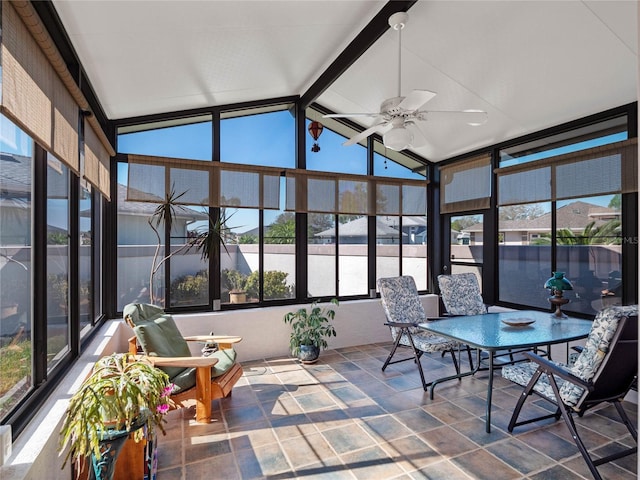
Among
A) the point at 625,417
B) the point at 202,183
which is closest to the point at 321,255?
the point at 202,183

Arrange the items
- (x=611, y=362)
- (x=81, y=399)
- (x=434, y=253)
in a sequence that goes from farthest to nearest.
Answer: (x=434, y=253), (x=611, y=362), (x=81, y=399)

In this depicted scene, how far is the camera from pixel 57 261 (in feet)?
8.34

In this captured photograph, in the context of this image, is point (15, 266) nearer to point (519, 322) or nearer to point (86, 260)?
point (86, 260)

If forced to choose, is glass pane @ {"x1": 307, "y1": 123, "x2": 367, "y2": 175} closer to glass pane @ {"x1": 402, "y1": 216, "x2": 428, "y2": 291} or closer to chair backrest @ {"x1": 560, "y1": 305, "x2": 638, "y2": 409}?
glass pane @ {"x1": 402, "y1": 216, "x2": 428, "y2": 291}

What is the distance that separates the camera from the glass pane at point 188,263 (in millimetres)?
4430

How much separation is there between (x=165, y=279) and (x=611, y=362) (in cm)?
429

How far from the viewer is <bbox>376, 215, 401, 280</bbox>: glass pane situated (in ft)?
18.8

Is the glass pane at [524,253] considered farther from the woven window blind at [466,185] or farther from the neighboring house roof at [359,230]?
the neighboring house roof at [359,230]

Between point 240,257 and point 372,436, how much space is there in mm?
2752

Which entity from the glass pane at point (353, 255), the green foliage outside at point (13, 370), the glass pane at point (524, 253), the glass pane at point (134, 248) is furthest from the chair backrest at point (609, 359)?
the glass pane at point (134, 248)

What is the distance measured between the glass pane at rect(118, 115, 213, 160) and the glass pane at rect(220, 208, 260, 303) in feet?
2.86

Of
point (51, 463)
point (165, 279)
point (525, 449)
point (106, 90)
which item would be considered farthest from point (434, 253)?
point (51, 463)

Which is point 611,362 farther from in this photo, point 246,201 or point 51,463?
point 246,201

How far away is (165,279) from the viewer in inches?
173
